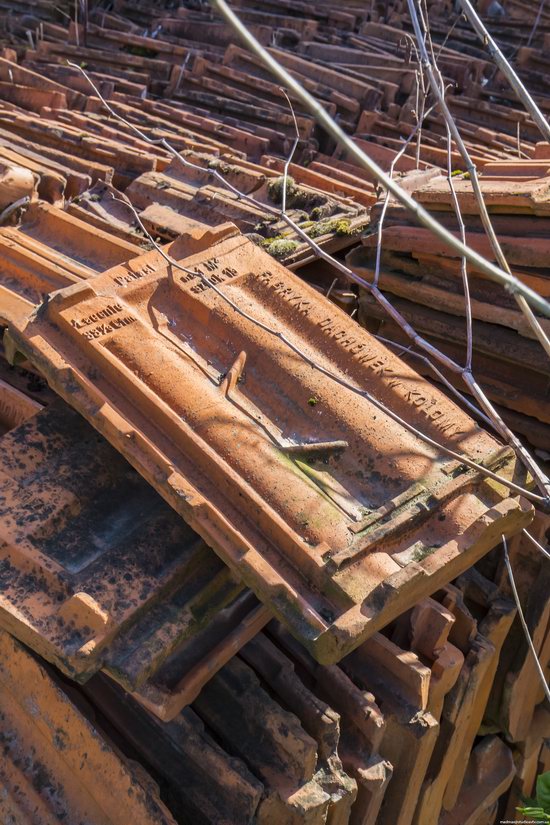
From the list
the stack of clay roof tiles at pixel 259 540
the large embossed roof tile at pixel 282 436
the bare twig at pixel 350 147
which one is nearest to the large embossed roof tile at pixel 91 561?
the stack of clay roof tiles at pixel 259 540

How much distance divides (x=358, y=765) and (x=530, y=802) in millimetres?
925

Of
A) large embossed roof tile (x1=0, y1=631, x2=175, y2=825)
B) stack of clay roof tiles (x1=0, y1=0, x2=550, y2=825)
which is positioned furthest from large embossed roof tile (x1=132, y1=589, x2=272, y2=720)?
large embossed roof tile (x1=0, y1=631, x2=175, y2=825)

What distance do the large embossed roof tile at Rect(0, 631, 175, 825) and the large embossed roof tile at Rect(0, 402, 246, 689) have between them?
305mm

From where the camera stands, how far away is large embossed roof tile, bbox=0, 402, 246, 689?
2996 millimetres

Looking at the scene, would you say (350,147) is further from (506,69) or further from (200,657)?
(200,657)

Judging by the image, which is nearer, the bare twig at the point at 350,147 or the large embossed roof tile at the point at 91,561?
the bare twig at the point at 350,147

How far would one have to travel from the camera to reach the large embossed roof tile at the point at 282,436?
307cm

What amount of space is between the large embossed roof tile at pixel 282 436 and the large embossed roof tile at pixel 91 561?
286 mm

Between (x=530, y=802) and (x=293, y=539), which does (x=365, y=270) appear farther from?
(x=530, y=802)

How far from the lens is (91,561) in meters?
3.29

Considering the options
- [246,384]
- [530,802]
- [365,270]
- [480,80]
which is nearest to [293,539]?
[246,384]

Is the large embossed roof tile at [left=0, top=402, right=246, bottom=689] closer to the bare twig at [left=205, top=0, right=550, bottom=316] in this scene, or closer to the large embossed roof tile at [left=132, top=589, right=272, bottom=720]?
the large embossed roof tile at [left=132, top=589, right=272, bottom=720]

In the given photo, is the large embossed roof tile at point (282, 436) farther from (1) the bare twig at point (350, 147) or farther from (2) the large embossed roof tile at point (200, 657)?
(1) the bare twig at point (350, 147)

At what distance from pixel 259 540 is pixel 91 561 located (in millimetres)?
678
